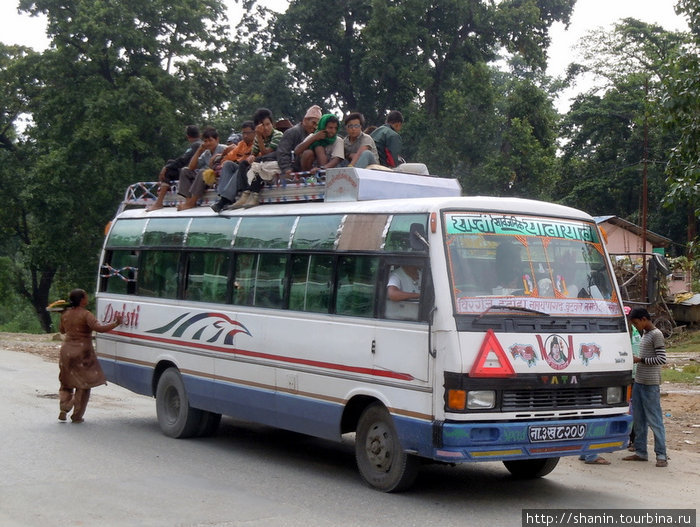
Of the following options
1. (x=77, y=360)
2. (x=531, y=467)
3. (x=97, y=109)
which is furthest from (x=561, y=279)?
(x=97, y=109)

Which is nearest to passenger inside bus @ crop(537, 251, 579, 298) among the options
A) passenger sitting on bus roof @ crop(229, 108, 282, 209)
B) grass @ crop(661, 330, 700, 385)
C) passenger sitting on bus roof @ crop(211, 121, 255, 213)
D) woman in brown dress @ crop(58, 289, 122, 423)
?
passenger sitting on bus roof @ crop(229, 108, 282, 209)

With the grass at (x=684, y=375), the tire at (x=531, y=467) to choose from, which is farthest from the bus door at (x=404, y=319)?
the grass at (x=684, y=375)

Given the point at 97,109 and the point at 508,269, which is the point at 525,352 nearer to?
the point at 508,269

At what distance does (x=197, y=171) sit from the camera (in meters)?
11.9

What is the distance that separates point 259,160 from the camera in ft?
35.0

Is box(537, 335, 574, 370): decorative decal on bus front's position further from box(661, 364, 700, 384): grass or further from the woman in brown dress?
box(661, 364, 700, 384): grass

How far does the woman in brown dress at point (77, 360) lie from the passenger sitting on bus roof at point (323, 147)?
12.0ft

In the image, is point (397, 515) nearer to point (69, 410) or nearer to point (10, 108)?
point (69, 410)

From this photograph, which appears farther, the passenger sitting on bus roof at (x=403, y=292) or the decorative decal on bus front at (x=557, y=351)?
the passenger sitting on bus roof at (x=403, y=292)

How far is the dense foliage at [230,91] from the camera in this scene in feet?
107

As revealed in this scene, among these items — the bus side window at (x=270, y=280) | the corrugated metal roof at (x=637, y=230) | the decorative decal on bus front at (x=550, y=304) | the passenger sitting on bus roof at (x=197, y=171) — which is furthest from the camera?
the corrugated metal roof at (x=637, y=230)

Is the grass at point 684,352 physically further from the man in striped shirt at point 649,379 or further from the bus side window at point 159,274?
the bus side window at point 159,274

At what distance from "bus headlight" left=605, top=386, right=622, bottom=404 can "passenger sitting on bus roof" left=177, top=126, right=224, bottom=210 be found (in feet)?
19.0

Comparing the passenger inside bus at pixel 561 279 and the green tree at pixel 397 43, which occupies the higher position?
the green tree at pixel 397 43
